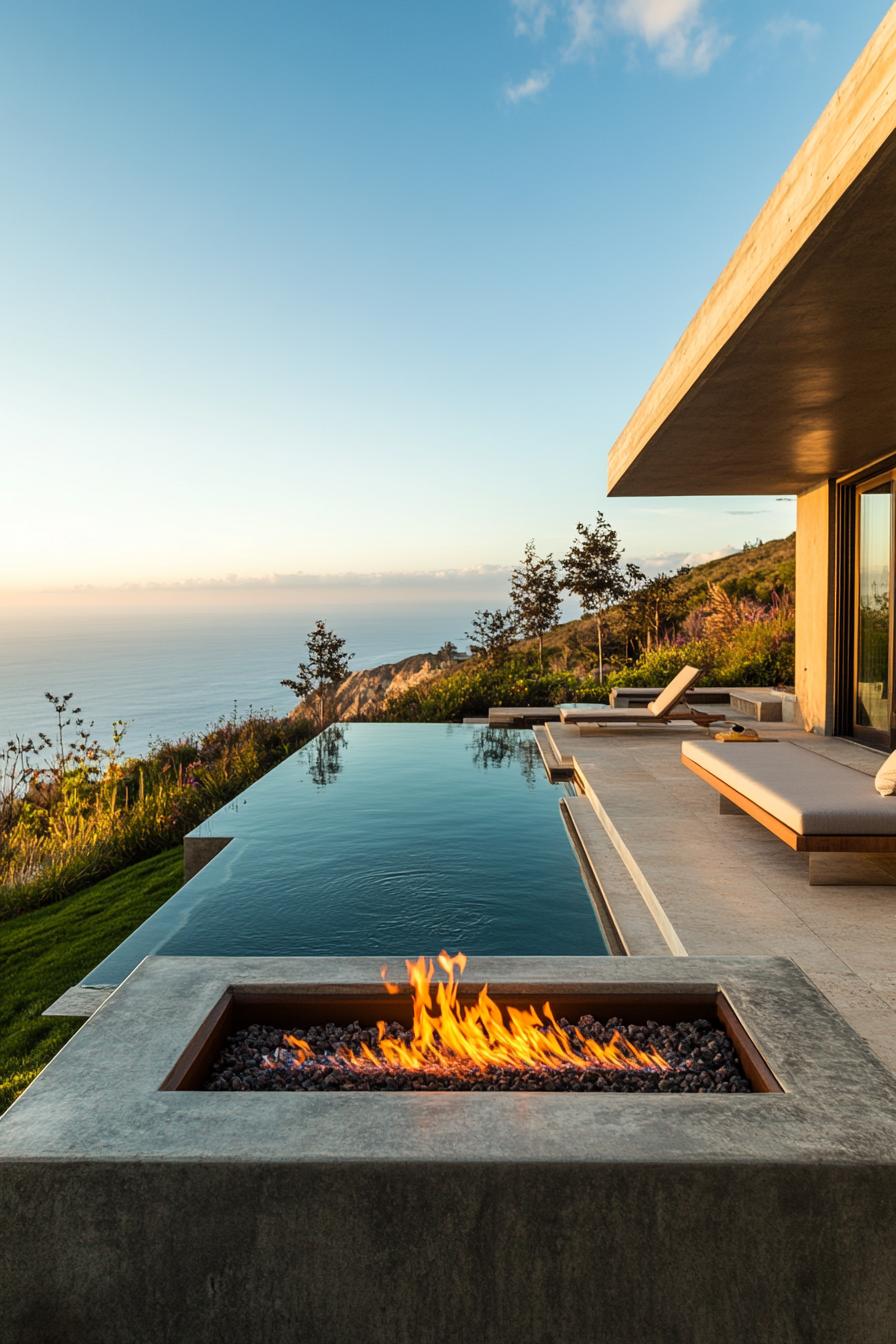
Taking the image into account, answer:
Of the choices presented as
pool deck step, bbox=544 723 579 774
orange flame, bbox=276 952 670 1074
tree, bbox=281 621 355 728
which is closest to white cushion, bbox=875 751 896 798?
orange flame, bbox=276 952 670 1074

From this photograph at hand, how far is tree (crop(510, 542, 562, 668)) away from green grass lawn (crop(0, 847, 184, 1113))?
40.8ft

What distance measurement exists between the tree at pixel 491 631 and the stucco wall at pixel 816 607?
24.0ft

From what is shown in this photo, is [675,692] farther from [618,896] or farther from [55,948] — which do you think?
[55,948]

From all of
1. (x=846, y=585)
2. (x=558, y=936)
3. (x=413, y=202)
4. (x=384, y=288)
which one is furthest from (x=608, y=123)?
(x=558, y=936)

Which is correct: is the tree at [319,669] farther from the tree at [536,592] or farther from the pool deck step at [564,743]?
the pool deck step at [564,743]

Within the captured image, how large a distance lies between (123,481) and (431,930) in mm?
23563

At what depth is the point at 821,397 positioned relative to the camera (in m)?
6.36

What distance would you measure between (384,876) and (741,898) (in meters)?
1.96

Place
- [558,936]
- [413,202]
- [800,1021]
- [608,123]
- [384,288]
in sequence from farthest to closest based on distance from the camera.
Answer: [384,288] → [413,202] → [608,123] → [558,936] → [800,1021]

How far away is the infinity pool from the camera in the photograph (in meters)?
4.23

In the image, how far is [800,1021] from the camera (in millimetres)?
2455

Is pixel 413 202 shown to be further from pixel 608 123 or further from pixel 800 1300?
pixel 800 1300

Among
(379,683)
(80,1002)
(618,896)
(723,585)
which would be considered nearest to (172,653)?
(379,683)

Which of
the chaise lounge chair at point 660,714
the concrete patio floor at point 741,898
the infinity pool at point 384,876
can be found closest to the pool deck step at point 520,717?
the chaise lounge chair at point 660,714
